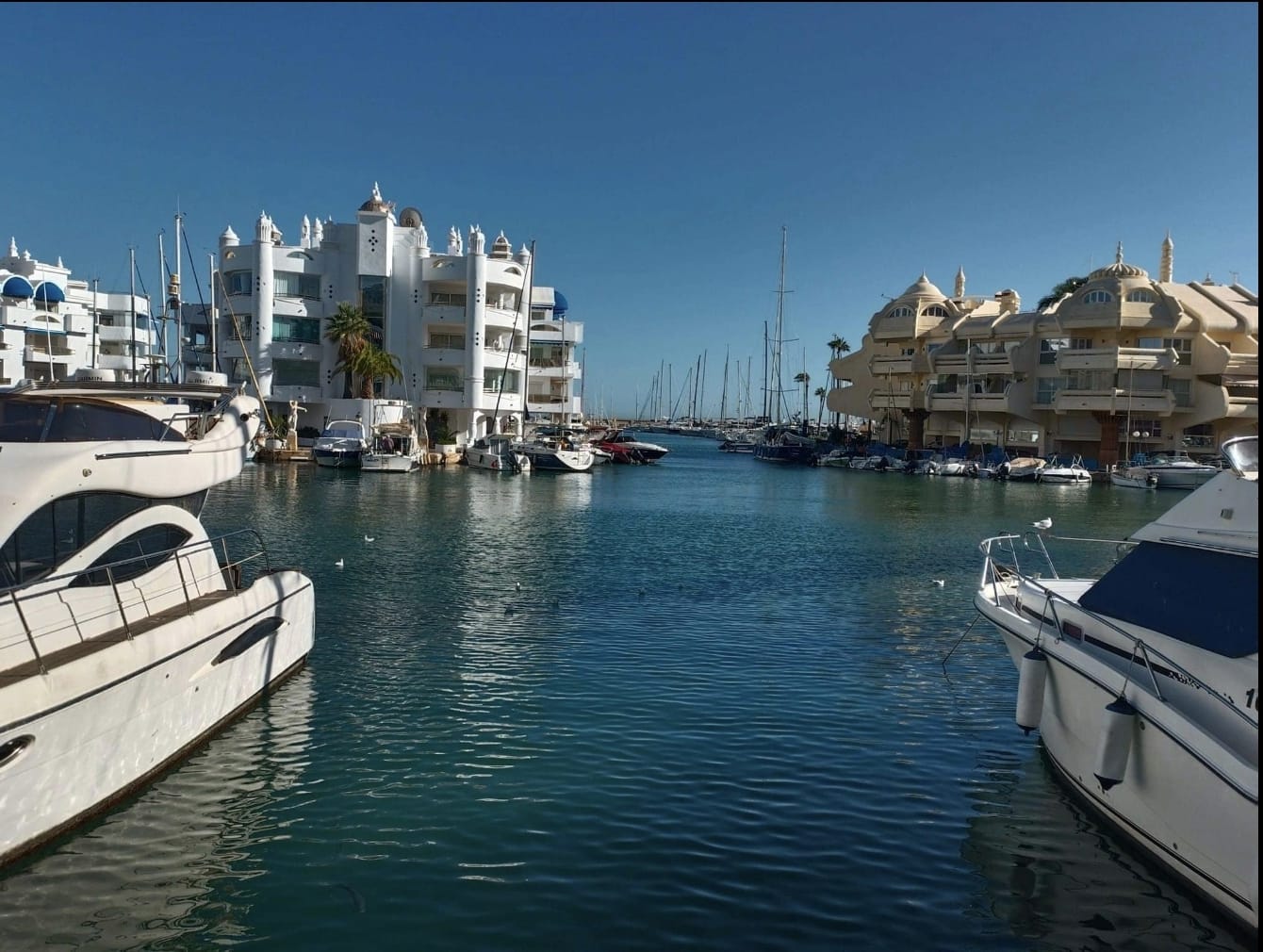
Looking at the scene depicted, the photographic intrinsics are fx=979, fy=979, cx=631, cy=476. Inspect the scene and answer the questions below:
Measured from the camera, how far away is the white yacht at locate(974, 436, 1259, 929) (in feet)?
25.1

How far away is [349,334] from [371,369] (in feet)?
10.1

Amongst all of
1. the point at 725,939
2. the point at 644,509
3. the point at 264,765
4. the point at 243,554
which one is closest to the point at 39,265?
the point at 644,509

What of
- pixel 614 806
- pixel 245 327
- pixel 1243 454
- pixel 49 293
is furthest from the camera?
pixel 49 293

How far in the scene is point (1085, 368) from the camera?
76500 millimetres

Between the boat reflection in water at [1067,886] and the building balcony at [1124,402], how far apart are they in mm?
72351

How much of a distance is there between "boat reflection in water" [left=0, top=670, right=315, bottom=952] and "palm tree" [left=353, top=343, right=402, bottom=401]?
191 feet

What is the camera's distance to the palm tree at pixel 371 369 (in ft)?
220

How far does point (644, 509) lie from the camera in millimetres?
45031

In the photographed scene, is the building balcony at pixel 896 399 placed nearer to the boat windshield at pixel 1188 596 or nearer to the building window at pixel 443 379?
the building window at pixel 443 379

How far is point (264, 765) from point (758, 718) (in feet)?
20.3

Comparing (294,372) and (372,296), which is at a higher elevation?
(372,296)

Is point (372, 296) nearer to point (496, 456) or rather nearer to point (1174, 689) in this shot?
point (496, 456)

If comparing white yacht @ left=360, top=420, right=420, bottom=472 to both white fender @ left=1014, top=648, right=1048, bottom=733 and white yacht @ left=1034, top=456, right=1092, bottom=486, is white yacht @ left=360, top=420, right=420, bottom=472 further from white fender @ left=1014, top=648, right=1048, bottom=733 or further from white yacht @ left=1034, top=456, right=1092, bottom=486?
white fender @ left=1014, top=648, right=1048, bottom=733

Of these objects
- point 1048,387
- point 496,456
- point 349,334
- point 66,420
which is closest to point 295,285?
point 349,334
